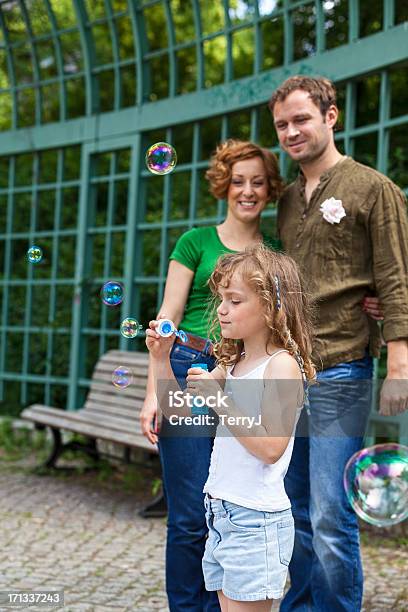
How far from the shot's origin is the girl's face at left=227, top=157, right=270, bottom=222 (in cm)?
316

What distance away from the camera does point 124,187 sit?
431 inches

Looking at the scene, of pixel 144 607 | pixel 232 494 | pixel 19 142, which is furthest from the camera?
pixel 19 142

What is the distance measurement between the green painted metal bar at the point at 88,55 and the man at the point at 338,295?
4.47 meters

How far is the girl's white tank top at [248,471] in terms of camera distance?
2.44m

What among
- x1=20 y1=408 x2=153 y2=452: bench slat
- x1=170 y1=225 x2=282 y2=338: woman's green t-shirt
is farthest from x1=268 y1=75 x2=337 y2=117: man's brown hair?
x1=20 y1=408 x2=153 y2=452: bench slat

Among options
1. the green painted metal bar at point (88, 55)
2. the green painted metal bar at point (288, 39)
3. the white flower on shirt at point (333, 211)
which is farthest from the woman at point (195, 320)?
the green painted metal bar at point (88, 55)

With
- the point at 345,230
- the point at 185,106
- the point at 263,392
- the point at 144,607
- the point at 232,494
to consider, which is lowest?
the point at 144,607

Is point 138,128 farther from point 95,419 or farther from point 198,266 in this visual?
point 198,266

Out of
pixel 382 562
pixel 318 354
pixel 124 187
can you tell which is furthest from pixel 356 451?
pixel 124 187

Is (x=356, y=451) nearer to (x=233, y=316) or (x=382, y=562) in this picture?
(x=233, y=316)

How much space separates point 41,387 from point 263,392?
653cm

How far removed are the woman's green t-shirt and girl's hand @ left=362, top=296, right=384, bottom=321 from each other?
0.37 metres

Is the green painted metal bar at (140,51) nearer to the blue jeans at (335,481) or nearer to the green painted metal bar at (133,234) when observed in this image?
the green painted metal bar at (133,234)

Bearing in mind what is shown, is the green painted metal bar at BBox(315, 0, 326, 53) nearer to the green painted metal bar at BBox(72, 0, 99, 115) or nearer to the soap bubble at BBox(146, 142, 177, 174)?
the soap bubble at BBox(146, 142, 177, 174)
